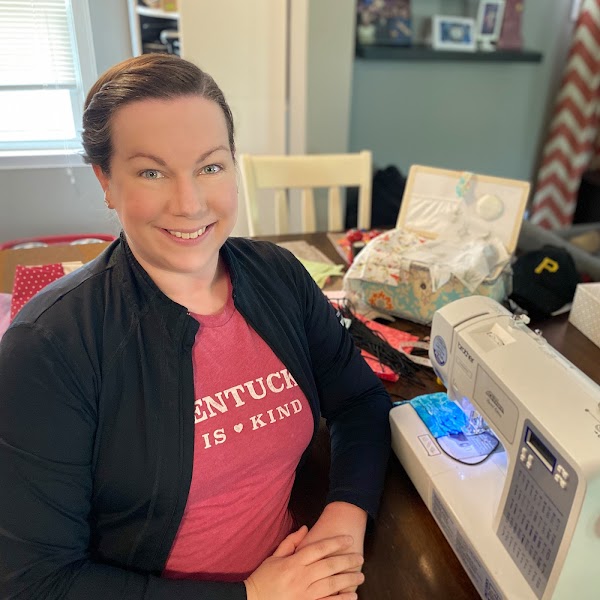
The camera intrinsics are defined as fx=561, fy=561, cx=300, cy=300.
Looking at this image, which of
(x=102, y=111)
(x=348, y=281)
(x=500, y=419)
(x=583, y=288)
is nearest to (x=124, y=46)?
(x=348, y=281)

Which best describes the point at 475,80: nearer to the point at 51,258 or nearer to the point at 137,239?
the point at 51,258

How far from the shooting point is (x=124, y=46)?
8.55 feet

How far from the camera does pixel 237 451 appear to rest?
0.82 m

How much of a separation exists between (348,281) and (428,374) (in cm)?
35

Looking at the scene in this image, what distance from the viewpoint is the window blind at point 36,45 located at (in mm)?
2367

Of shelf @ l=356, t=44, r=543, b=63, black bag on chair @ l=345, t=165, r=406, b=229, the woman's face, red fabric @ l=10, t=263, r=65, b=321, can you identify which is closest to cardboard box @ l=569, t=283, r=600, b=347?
the woman's face

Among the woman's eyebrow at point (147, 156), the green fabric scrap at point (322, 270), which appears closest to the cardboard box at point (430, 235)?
the green fabric scrap at point (322, 270)

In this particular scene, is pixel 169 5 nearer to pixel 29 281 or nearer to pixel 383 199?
pixel 383 199

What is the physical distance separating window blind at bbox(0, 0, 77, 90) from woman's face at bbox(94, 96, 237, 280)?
1.99 metres

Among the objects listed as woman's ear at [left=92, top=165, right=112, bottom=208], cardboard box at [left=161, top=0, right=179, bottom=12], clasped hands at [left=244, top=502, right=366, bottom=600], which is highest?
cardboard box at [left=161, top=0, right=179, bottom=12]

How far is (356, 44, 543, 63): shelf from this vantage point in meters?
2.84

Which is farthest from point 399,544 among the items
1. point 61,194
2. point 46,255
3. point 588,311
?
point 61,194

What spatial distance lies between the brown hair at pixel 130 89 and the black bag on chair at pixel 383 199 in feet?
6.88

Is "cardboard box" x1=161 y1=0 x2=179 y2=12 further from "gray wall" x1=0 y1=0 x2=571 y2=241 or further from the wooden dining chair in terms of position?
the wooden dining chair
